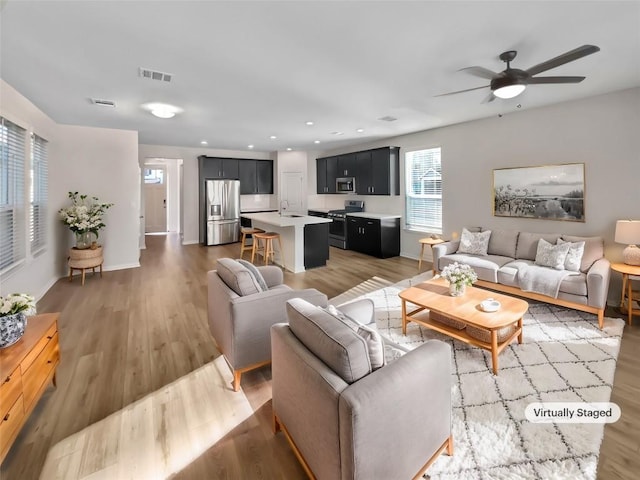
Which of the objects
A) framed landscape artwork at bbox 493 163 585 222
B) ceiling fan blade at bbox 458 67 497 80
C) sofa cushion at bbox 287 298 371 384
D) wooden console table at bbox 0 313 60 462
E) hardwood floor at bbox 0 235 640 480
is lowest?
hardwood floor at bbox 0 235 640 480

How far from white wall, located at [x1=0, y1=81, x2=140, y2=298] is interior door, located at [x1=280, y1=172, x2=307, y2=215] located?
4.01m

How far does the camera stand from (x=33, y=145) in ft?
14.1

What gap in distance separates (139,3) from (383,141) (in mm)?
5704

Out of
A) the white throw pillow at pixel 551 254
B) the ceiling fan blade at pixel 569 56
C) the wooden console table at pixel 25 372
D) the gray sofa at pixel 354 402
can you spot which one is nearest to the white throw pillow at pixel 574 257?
the white throw pillow at pixel 551 254

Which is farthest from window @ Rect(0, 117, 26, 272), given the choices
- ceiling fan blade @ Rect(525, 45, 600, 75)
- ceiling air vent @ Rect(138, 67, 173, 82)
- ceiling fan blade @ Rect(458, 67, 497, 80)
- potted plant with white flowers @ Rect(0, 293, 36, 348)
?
ceiling fan blade @ Rect(525, 45, 600, 75)

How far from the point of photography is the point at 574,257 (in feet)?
12.4

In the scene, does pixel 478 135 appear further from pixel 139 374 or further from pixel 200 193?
pixel 200 193

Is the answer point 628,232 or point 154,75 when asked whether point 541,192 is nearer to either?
point 628,232

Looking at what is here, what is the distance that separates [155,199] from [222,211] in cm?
412

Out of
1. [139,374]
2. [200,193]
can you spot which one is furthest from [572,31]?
[200,193]

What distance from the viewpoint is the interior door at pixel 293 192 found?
9070 mm

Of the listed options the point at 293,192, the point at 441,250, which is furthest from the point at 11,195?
the point at 293,192

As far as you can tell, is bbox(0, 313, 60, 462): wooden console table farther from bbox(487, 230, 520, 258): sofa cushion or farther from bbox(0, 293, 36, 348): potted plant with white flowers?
bbox(487, 230, 520, 258): sofa cushion

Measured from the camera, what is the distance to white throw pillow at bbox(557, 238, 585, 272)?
12.3 feet
